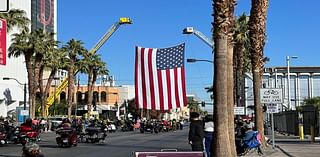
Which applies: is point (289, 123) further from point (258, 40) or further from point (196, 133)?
point (196, 133)

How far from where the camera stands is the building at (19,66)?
8621 centimetres

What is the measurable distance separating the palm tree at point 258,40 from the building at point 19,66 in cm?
4290

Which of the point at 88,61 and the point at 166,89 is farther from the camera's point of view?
the point at 88,61

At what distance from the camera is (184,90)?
13.3m

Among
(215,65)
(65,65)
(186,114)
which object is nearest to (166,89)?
(215,65)

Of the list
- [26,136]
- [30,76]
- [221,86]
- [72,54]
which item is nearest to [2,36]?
[221,86]

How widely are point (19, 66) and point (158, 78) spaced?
3604 inches

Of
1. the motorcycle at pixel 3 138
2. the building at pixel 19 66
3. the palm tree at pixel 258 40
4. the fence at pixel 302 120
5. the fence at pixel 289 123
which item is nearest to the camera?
the palm tree at pixel 258 40

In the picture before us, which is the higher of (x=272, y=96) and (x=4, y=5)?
(x=4, y=5)

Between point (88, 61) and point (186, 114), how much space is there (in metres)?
116

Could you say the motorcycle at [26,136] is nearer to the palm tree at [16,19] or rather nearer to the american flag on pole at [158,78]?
the american flag on pole at [158,78]

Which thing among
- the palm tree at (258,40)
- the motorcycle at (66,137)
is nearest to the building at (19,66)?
the motorcycle at (66,137)

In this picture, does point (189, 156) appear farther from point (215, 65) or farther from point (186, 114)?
point (186, 114)

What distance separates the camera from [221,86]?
14.3 meters
